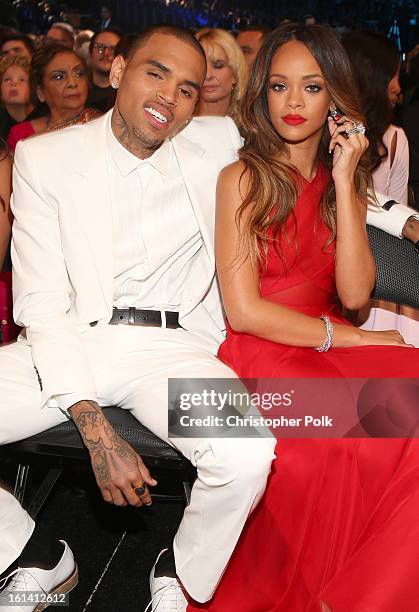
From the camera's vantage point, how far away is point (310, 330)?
232 centimetres

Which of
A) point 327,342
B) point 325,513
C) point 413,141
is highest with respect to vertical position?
point 413,141

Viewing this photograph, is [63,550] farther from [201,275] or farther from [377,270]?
[377,270]

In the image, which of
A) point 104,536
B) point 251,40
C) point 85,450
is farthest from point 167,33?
point 251,40

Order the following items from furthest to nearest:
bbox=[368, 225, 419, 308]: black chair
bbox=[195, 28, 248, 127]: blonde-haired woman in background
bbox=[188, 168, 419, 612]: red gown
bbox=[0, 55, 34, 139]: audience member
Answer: bbox=[0, 55, 34, 139]: audience member, bbox=[195, 28, 248, 127]: blonde-haired woman in background, bbox=[368, 225, 419, 308]: black chair, bbox=[188, 168, 419, 612]: red gown

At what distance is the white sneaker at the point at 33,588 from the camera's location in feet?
7.21

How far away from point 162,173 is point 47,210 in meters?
0.36

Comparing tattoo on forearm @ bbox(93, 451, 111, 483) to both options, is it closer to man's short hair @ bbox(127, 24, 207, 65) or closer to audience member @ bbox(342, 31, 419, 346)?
man's short hair @ bbox(127, 24, 207, 65)

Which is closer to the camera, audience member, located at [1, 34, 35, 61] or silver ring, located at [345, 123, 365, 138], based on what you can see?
silver ring, located at [345, 123, 365, 138]

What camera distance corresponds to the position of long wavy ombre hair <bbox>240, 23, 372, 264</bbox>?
91.4 inches

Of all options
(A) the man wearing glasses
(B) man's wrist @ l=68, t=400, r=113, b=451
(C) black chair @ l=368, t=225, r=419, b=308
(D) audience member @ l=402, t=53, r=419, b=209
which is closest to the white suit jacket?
(B) man's wrist @ l=68, t=400, r=113, b=451

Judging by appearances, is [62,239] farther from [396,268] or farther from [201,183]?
[396,268]

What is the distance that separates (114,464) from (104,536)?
0.75 metres

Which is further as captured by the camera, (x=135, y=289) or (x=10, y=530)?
(x=135, y=289)

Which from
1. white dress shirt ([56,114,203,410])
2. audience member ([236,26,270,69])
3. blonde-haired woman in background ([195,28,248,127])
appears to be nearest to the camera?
white dress shirt ([56,114,203,410])
